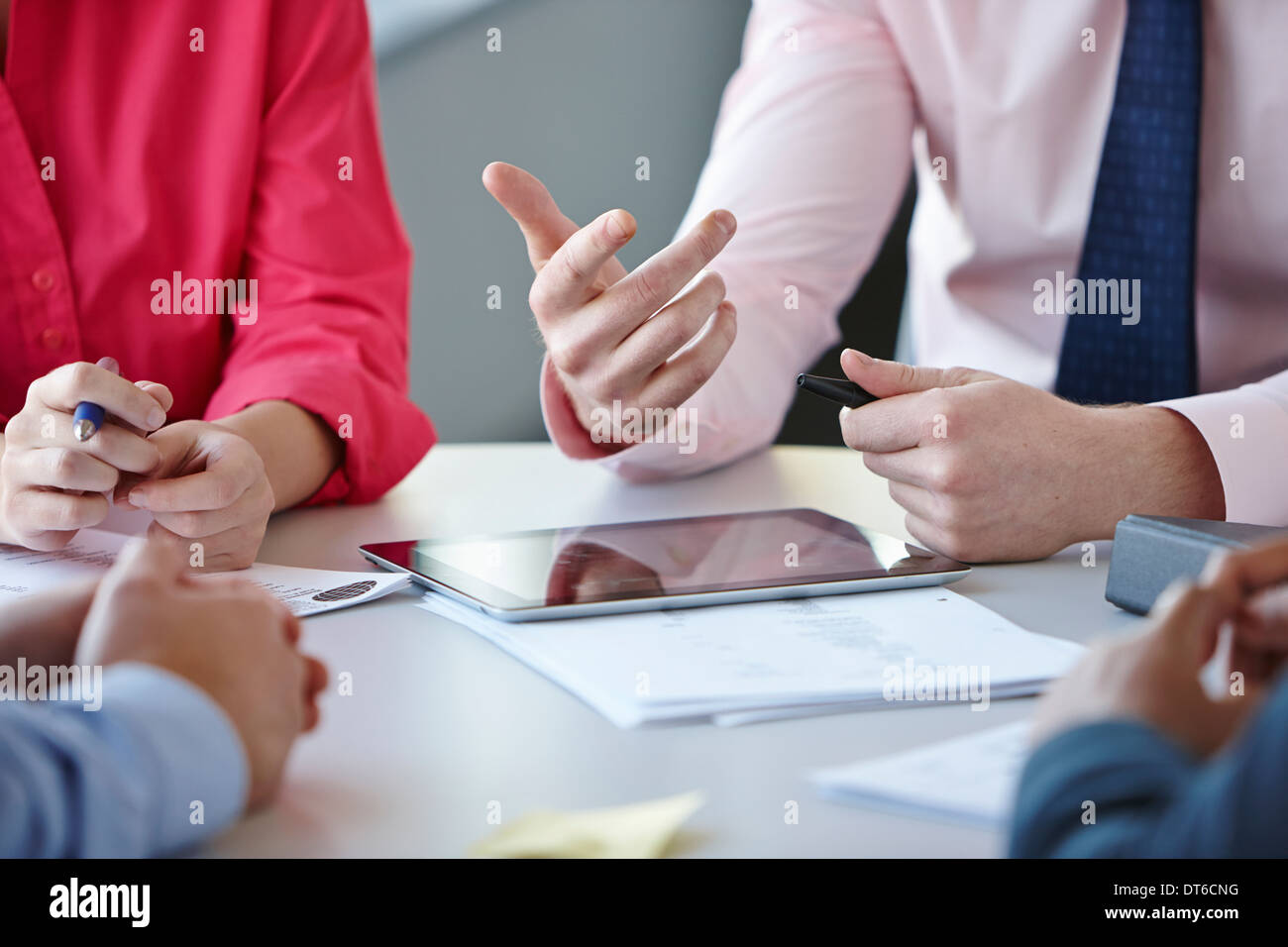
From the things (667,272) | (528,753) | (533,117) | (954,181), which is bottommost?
(528,753)

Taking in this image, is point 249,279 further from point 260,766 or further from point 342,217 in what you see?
point 260,766

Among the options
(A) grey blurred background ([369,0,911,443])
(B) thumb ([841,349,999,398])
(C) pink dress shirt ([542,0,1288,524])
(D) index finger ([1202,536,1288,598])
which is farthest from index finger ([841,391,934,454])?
(A) grey blurred background ([369,0,911,443])

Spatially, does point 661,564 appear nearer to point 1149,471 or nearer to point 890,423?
point 890,423

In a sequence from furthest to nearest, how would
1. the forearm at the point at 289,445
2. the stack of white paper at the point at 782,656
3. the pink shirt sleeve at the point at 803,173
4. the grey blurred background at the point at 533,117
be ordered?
the grey blurred background at the point at 533,117 < the pink shirt sleeve at the point at 803,173 < the forearm at the point at 289,445 < the stack of white paper at the point at 782,656

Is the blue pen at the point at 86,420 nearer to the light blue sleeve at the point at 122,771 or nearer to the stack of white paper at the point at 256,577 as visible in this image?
the stack of white paper at the point at 256,577

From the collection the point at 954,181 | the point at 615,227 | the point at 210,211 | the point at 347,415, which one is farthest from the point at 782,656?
the point at 954,181

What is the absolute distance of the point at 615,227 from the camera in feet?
2.72

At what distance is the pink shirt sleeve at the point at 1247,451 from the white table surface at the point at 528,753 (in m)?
0.14

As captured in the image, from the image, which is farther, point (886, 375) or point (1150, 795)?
point (886, 375)

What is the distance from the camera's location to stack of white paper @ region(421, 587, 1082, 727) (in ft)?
1.77

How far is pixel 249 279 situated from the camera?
1.19 m

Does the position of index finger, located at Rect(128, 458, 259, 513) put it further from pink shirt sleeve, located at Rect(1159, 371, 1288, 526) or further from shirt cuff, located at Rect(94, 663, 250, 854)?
pink shirt sleeve, located at Rect(1159, 371, 1288, 526)

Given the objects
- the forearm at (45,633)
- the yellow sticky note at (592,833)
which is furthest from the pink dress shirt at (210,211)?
the yellow sticky note at (592,833)

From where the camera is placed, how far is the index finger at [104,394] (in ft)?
2.47
